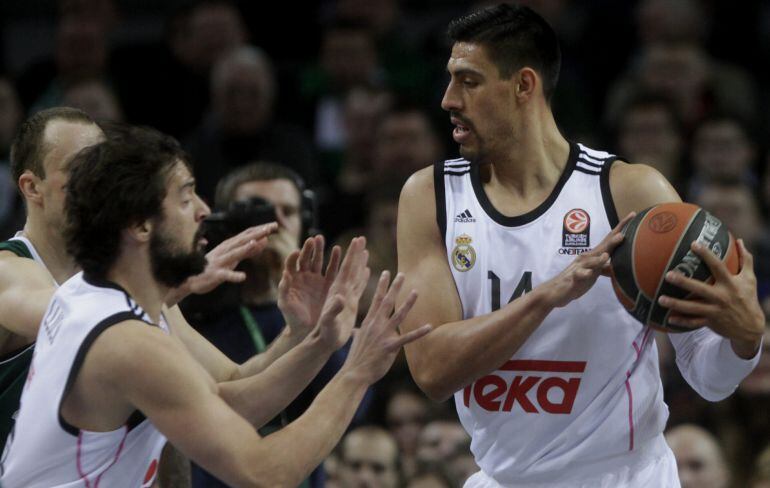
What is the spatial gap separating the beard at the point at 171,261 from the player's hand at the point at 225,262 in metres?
0.59

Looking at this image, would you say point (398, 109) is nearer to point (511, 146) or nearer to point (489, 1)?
point (489, 1)

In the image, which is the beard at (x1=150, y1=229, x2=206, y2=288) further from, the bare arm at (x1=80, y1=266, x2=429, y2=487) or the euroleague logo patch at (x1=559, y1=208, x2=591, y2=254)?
the euroleague logo patch at (x1=559, y1=208, x2=591, y2=254)

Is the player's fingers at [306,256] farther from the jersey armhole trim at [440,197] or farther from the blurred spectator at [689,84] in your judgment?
the blurred spectator at [689,84]

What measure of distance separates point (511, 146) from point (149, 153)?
144cm

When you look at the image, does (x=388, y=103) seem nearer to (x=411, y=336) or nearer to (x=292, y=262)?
(x=292, y=262)

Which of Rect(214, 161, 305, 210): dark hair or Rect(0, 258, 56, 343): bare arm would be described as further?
Rect(214, 161, 305, 210): dark hair

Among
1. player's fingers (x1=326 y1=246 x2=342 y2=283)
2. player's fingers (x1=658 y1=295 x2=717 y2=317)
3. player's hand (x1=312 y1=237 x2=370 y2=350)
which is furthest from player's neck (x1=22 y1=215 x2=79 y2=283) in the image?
player's fingers (x1=658 y1=295 x2=717 y2=317)

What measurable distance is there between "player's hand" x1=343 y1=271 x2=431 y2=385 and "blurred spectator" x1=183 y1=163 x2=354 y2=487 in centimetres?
184

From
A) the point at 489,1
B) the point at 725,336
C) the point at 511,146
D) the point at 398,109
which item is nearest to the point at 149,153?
the point at 511,146

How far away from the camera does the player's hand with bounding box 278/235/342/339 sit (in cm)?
469

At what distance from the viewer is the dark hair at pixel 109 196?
4.11 metres

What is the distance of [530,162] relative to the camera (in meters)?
4.98

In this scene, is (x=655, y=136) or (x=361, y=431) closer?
(x=361, y=431)

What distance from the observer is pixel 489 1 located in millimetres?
10516
